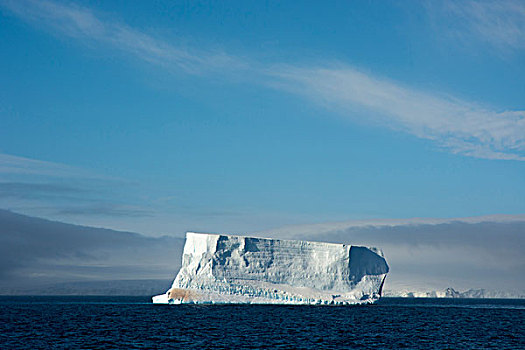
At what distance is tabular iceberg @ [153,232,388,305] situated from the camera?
43281mm

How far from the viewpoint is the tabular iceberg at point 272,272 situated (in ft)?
142

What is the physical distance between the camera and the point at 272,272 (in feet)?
146

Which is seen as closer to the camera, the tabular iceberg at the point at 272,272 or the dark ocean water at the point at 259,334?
the dark ocean water at the point at 259,334

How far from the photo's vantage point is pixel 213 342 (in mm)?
22938

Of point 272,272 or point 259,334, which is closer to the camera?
point 259,334

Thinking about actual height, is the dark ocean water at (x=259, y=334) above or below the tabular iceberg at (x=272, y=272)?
below

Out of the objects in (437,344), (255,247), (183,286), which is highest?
(255,247)

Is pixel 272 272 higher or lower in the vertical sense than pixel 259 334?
higher

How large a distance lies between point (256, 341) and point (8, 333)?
10890 millimetres

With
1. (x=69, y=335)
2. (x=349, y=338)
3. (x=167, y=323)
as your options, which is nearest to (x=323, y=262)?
(x=167, y=323)

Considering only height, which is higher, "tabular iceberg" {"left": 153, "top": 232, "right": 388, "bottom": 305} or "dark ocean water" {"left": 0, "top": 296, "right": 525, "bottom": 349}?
"tabular iceberg" {"left": 153, "top": 232, "right": 388, "bottom": 305}

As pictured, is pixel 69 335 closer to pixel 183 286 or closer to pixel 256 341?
pixel 256 341

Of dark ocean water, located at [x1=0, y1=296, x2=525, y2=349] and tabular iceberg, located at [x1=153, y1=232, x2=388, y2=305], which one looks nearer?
dark ocean water, located at [x1=0, y1=296, x2=525, y2=349]

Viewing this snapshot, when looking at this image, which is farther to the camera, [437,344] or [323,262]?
[323,262]
